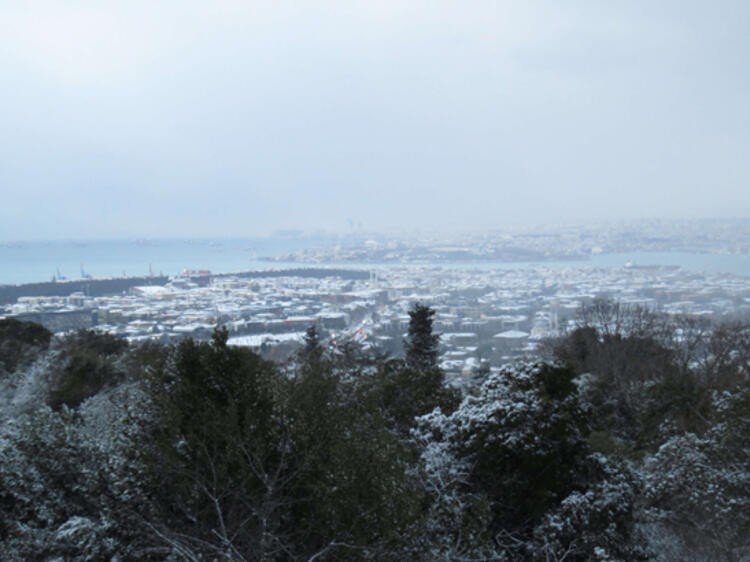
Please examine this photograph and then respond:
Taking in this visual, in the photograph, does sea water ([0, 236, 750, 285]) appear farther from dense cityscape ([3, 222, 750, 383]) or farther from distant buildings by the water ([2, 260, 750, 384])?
distant buildings by the water ([2, 260, 750, 384])

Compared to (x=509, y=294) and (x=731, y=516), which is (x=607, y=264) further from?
(x=731, y=516)

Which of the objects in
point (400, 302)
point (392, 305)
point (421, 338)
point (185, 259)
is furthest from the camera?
point (185, 259)

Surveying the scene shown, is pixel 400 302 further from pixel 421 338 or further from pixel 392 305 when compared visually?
pixel 421 338

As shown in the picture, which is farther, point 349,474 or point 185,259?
point 185,259

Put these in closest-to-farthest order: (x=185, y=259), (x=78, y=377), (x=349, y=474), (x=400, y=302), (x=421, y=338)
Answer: (x=349, y=474)
(x=78, y=377)
(x=421, y=338)
(x=400, y=302)
(x=185, y=259)

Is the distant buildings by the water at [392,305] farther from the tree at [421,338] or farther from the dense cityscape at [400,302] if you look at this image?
the tree at [421,338]

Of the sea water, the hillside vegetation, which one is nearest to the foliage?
the hillside vegetation

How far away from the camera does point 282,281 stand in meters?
44.4

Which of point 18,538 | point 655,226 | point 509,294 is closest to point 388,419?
point 18,538

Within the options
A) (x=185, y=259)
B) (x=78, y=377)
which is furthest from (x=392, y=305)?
(x=185, y=259)

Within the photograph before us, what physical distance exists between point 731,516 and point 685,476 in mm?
1038

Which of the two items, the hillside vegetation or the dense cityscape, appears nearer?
the hillside vegetation

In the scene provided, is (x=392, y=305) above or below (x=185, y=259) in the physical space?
below

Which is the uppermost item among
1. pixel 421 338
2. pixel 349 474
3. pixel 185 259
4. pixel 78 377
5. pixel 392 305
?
pixel 185 259
